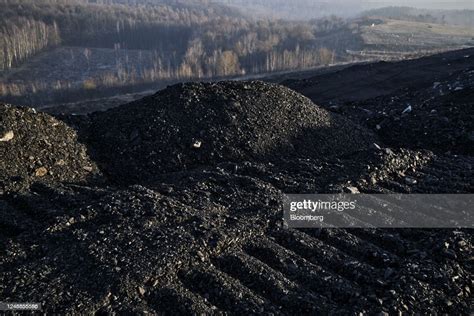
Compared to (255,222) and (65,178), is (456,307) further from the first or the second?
(65,178)

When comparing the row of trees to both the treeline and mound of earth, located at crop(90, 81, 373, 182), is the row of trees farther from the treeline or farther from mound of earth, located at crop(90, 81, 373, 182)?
mound of earth, located at crop(90, 81, 373, 182)

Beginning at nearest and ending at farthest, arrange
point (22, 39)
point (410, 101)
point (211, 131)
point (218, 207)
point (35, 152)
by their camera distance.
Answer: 1. point (218, 207)
2. point (35, 152)
3. point (211, 131)
4. point (410, 101)
5. point (22, 39)

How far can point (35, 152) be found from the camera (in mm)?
7230

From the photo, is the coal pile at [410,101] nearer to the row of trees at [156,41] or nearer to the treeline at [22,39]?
the row of trees at [156,41]

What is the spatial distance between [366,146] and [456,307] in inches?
197

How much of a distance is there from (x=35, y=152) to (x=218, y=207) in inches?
141

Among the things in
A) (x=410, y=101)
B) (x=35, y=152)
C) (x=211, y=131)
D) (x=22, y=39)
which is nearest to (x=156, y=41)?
(x=22, y=39)

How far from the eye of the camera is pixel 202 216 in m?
5.54

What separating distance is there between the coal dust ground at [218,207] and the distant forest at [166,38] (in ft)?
116

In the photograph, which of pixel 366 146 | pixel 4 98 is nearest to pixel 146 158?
pixel 366 146

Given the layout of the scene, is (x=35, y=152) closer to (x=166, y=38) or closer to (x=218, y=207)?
(x=218, y=207)

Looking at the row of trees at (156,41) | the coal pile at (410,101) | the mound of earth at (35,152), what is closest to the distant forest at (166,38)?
the row of trees at (156,41)

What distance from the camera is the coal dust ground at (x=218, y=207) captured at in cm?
436

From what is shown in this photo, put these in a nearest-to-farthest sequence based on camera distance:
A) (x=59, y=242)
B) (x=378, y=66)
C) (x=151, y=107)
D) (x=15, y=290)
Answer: (x=15, y=290) < (x=59, y=242) < (x=151, y=107) < (x=378, y=66)
